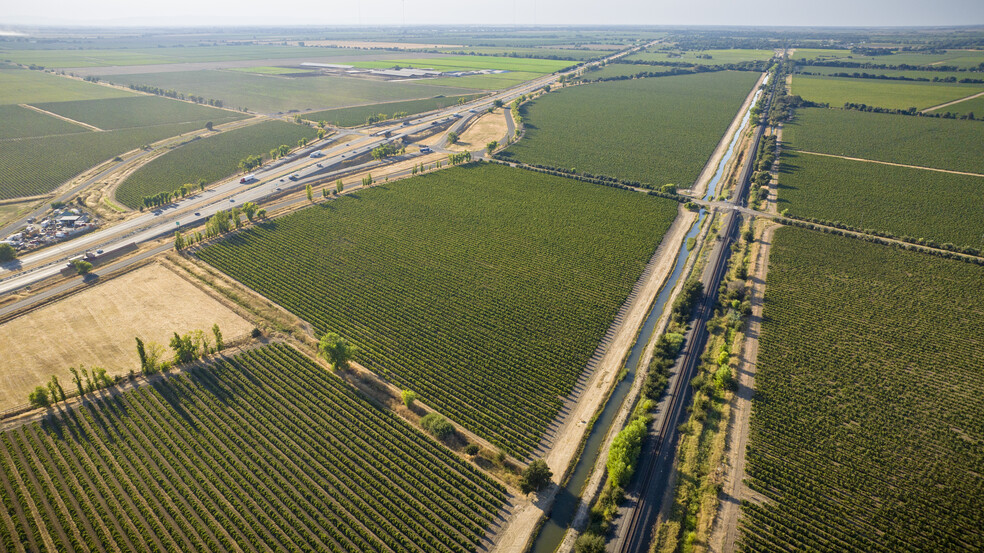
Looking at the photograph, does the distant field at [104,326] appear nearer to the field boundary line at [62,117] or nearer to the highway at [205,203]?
the highway at [205,203]

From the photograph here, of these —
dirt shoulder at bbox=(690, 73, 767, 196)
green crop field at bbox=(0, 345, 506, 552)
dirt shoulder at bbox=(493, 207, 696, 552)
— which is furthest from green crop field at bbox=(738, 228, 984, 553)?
dirt shoulder at bbox=(690, 73, 767, 196)

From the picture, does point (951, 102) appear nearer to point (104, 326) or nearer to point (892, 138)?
point (892, 138)

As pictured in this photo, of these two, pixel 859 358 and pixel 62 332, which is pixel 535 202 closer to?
pixel 859 358

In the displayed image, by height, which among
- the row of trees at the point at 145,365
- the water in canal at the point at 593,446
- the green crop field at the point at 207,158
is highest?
the green crop field at the point at 207,158

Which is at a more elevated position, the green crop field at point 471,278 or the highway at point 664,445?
the green crop field at point 471,278

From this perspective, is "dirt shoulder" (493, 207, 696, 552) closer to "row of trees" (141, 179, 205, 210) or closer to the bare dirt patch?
the bare dirt patch

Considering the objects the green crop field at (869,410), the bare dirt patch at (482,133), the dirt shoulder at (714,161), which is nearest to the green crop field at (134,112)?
the bare dirt patch at (482,133)
